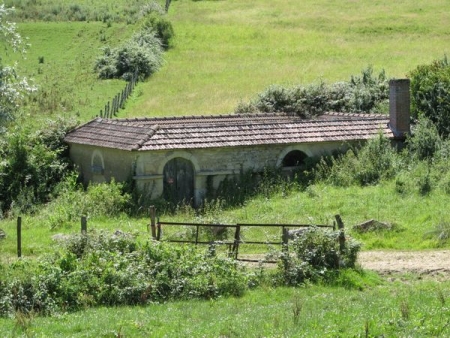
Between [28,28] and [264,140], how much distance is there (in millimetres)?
39569

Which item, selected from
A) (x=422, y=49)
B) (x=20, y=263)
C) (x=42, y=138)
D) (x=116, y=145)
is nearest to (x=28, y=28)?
(x=422, y=49)

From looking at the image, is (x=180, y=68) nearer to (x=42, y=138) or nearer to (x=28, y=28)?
(x=28, y=28)

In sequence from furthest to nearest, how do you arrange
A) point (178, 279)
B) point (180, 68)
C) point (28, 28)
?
point (28, 28), point (180, 68), point (178, 279)

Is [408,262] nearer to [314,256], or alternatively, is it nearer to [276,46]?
[314,256]

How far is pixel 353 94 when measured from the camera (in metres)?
45.8

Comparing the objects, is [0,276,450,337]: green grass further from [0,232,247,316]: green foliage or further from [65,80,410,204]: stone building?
[65,80,410,204]: stone building

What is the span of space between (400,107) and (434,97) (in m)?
2.69

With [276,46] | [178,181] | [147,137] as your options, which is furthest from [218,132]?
[276,46]

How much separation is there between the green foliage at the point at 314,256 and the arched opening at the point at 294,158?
13.4m

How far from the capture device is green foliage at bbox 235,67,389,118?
44.2 metres

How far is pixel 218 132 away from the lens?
34625 millimetres

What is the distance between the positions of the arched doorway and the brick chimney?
8740 mm

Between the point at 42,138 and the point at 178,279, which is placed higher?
the point at 42,138

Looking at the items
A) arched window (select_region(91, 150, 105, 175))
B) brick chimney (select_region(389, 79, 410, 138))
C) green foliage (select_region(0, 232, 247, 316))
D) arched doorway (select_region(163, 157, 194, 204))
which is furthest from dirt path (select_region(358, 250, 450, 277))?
arched window (select_region(91, 150, 105, 175))
